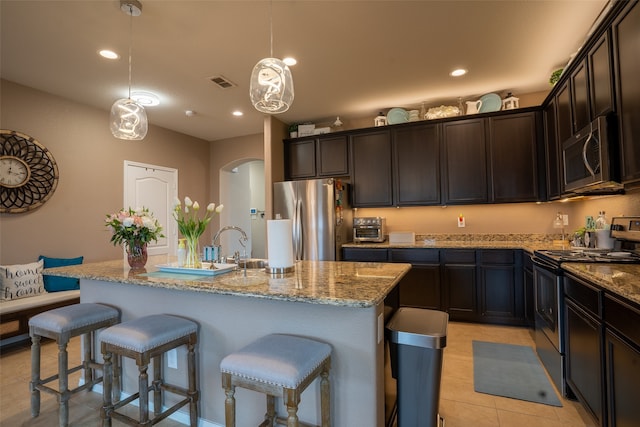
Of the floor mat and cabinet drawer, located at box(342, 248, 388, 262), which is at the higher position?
cabinet drawer, located at box(342, 248, 388, 262)

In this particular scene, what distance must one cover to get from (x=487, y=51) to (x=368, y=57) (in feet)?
3.59

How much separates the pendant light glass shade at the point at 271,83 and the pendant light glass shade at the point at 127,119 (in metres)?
1.10

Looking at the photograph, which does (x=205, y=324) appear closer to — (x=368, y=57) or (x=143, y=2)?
(x=143, y=2)

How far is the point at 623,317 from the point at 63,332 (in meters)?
2.92

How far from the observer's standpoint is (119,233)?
86.0 inches

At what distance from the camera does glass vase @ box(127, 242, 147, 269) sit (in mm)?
2209

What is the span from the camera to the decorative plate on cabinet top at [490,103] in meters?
3.79

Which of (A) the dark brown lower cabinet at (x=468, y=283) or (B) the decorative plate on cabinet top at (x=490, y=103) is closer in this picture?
(A) the dark brown lower cabinet at (x=468, y=283)

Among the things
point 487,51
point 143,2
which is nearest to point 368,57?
point 487,51

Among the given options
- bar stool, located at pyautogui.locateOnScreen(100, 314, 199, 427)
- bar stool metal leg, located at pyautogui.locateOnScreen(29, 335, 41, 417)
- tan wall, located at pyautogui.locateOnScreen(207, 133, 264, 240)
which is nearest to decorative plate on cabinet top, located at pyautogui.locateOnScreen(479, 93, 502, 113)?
tan wall, located at pyautogui.locateOnScreen(207, 133, 264, 240)

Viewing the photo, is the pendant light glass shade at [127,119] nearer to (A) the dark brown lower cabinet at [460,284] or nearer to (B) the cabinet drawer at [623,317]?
(B) the cabinet drawer at [623,317]

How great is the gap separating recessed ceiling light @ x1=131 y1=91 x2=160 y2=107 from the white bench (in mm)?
2298

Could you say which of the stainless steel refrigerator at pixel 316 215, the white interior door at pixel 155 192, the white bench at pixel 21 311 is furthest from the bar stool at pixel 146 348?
the white interior door at pixel 155 192

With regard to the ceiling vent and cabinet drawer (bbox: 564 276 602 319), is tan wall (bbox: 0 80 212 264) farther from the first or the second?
cabinet drawer (bbox: 564 276 602 319)
